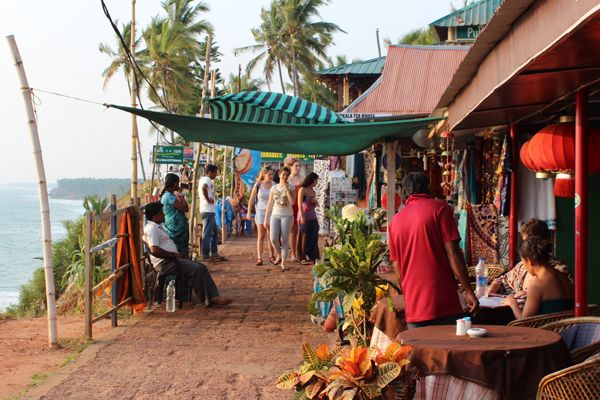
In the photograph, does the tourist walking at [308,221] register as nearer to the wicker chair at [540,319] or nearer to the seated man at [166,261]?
the seated man at [166,261]

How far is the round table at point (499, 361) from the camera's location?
8.77ft

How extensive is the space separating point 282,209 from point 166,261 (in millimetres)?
2894

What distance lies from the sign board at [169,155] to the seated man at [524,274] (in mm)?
9260

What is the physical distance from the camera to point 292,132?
582 cm

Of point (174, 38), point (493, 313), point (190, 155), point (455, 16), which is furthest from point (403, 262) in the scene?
point (174, 38)

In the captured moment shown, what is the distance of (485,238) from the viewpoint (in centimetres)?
644

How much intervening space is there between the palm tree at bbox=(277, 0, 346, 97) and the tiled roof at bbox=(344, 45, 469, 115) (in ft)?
85.5

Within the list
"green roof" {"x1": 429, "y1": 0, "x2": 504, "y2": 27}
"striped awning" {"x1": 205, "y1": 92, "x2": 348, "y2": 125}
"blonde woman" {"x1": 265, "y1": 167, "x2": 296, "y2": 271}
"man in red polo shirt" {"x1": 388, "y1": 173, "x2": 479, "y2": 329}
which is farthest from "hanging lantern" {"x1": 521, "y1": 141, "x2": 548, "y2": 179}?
"green roof" {"x1": 429, "y1": 0, "x2": 504, "y2": 27}

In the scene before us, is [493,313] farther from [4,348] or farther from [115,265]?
[4,348]

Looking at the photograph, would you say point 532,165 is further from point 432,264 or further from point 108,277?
point 108,277

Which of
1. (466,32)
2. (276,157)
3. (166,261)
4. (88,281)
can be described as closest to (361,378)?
(88,281)

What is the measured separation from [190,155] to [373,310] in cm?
2734

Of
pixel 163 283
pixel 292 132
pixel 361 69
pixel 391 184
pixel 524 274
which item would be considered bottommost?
pixel 163 283

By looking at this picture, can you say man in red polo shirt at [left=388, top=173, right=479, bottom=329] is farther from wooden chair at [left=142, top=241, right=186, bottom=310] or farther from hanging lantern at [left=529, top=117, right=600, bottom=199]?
wooden chair at [left=142, top=241, right=186, bottom=310]
